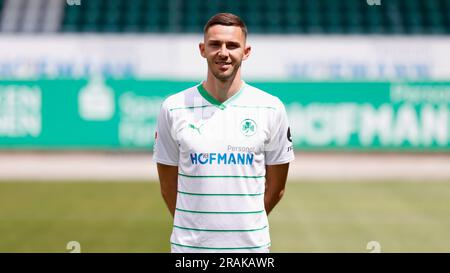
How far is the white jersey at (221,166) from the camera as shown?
3684 mm

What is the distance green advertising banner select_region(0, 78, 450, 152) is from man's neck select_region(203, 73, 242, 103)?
12.7 metres

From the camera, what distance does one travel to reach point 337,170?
50.3 ft

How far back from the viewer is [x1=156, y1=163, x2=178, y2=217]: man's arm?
13.0 feet

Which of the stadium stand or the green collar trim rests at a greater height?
the stadium stand

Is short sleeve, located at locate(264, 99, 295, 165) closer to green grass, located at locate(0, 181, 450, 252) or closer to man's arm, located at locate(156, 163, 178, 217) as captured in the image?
man's arm, located at locate(156, 163, 178, 217)

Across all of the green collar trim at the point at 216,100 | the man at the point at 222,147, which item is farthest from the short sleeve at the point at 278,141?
the green collar trim at the point at 216,100

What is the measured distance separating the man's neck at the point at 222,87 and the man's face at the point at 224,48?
2.8 inches

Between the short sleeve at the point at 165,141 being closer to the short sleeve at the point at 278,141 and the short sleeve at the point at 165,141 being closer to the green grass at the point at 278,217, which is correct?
the short sleeve at the point at 278,141

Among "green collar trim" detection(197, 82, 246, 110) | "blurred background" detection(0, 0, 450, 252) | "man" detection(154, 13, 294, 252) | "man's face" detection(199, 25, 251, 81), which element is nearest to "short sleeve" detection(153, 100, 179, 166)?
"man" detection(154, 13, 294, 252)

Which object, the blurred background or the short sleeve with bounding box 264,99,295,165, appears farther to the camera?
the blurred background

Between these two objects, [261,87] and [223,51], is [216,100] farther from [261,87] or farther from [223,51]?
[261,87]

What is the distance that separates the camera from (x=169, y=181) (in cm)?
403
